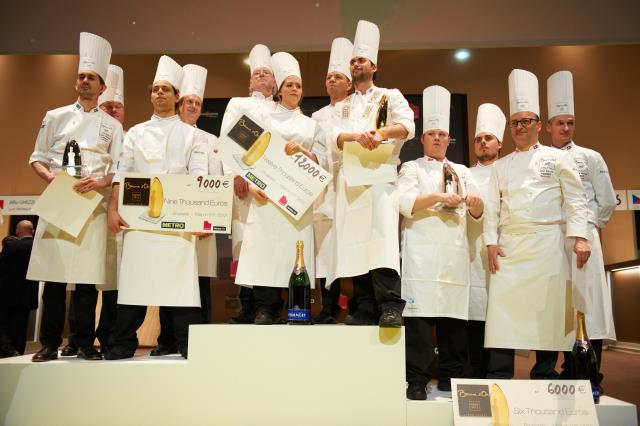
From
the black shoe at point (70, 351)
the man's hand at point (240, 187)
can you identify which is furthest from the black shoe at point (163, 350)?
the man's hand at point (240, 187)

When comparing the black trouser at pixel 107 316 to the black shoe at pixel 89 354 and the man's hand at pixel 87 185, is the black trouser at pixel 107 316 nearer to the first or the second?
the black shoe at pixel 89 354

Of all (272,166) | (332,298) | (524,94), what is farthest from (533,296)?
(272,166)

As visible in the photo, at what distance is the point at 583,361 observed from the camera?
116 inches

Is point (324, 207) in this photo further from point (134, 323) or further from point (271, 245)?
point (134, 323)

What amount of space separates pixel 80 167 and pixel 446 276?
2.30m

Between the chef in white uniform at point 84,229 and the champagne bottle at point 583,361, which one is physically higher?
the chef in white uniform at point 84,229

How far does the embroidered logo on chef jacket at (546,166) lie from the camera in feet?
11.1

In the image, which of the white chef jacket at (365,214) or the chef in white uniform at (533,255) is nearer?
the white chef jacket at (365,214)

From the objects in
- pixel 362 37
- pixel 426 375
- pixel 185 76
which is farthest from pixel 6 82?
pixel 426 375

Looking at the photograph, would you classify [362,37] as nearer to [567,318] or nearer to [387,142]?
[387,142]

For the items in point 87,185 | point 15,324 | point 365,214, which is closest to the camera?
point 365,214

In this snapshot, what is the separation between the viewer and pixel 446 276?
3.27m

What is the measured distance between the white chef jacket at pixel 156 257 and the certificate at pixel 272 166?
332 mm

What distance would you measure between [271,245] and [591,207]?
2142 millimetres
